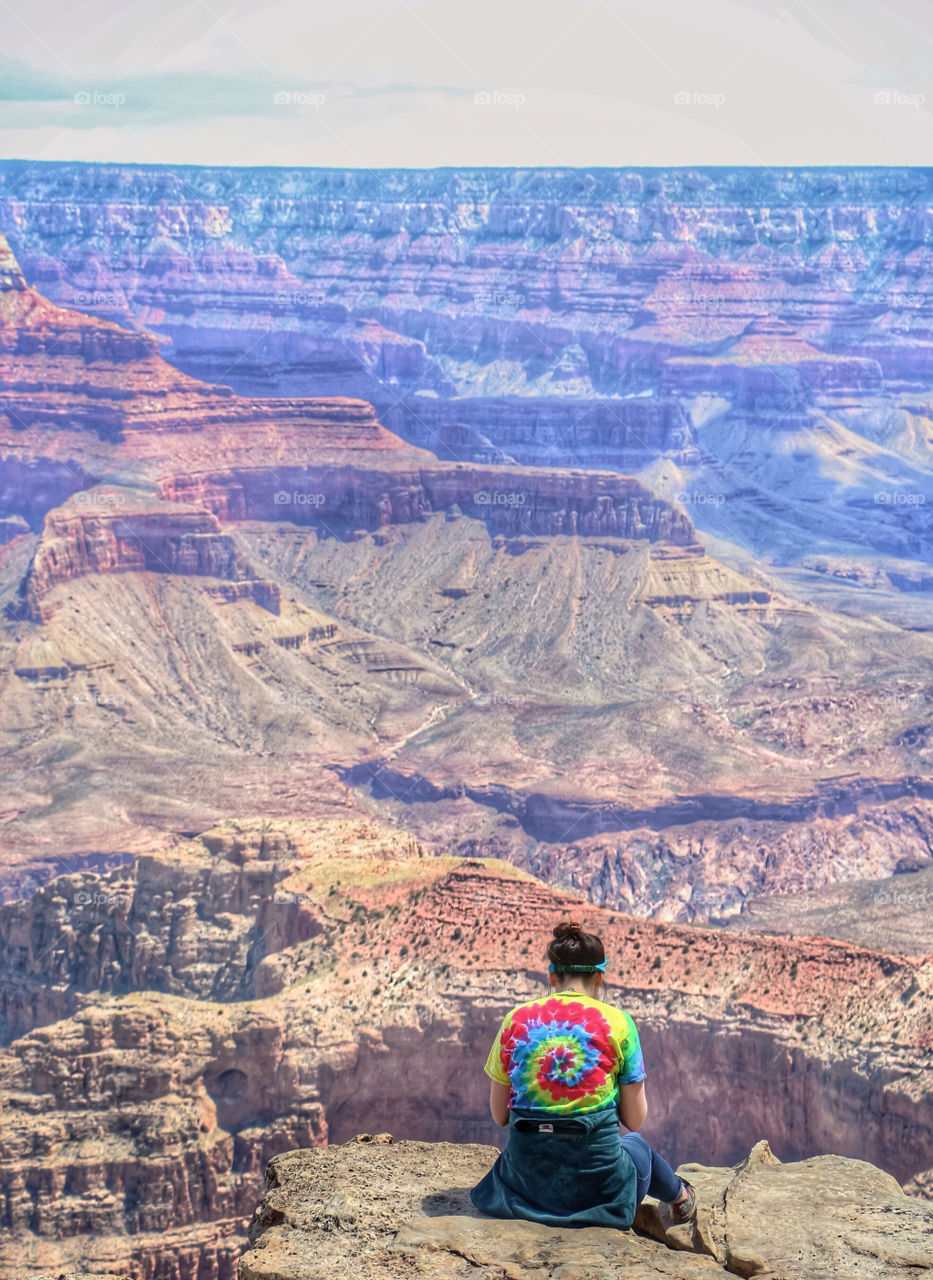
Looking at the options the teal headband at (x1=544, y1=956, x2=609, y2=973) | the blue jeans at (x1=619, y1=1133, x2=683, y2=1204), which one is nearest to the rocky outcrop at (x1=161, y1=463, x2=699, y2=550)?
the blue jeans at (x1=619, y1=1133, x2=683, y2=1204)

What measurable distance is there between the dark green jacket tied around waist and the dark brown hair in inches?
55.5

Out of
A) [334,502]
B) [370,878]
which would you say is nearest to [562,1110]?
[370,878]

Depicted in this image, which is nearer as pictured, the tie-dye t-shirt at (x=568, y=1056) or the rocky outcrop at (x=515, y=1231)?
the rocky outcrop at (x=515, y=1231)

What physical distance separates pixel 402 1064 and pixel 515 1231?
25699 mm

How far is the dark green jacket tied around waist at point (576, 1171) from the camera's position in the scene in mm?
16766

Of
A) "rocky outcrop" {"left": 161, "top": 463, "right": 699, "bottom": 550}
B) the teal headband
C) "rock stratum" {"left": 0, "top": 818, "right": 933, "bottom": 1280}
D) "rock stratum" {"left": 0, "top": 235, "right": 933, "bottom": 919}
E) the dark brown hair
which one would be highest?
"rocky outcrop" {"left": 161, "top": 463, "right": 699, "bottom": 550}

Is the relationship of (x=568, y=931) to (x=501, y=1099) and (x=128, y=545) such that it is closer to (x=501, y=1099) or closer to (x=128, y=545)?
(x=501, y=1099)

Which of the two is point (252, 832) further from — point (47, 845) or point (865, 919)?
point (47, 845)

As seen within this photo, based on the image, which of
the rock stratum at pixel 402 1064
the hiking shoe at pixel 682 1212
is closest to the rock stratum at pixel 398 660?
the rock stratum at pixel 402 1064

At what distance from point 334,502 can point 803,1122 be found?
464 feet

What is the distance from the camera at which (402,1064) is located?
41688 mm

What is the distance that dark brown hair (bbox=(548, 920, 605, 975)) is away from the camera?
17078 mm

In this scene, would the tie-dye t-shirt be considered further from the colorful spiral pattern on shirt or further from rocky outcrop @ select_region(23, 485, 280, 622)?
rocky outcrop @ select_region(23, 485, 280, 622)

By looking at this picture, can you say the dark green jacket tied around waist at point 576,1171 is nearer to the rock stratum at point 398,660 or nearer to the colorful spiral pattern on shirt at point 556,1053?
the colorful spiral pattern on shirt at point 556,1053
